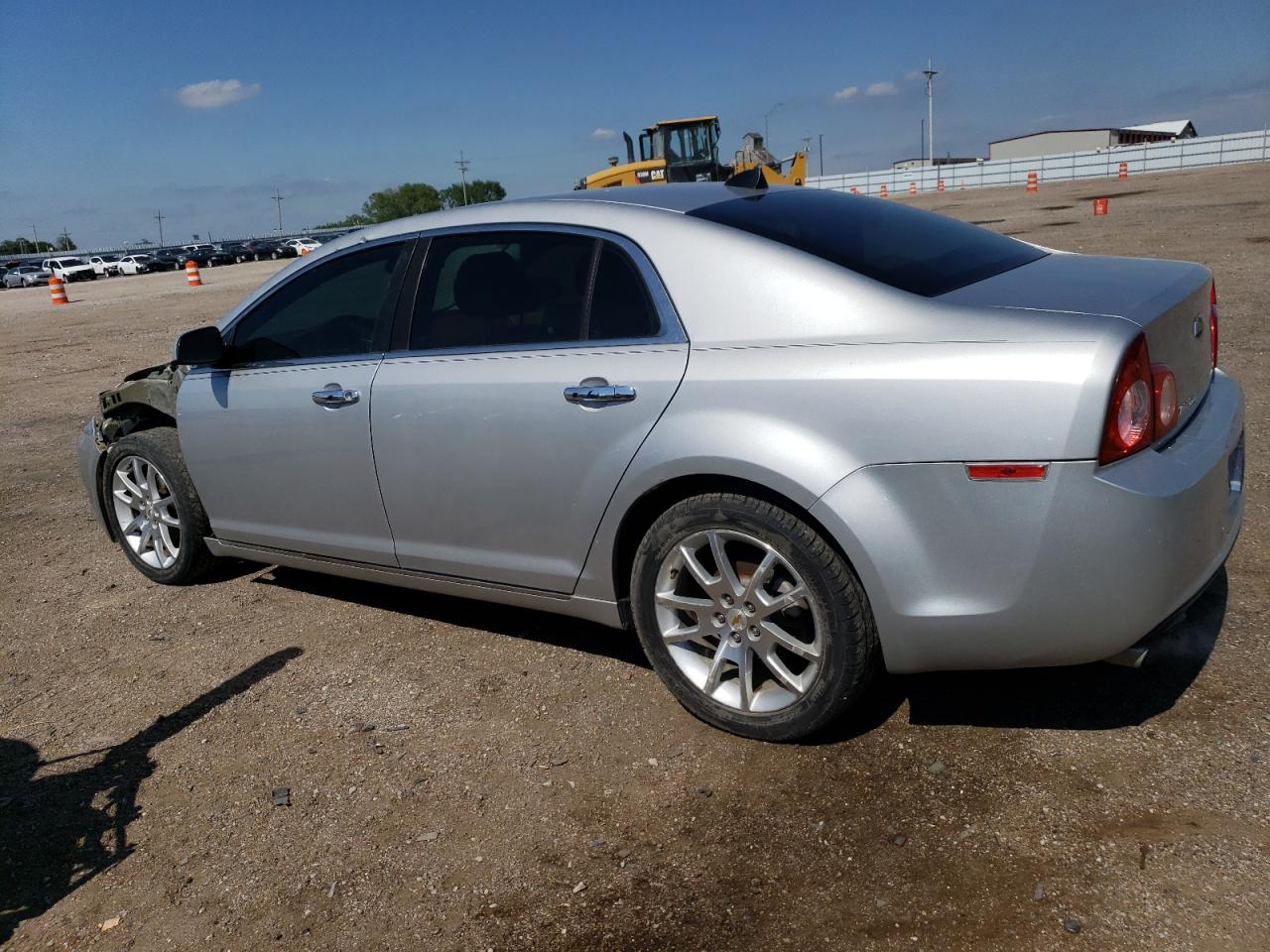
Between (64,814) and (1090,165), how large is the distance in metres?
54.9

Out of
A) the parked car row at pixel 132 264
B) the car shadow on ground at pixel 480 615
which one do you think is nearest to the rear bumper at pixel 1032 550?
the car shadow on ground at pixel 480 615

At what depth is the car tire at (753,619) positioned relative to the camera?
9.38ft

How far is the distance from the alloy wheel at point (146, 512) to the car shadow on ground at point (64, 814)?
1.40 m

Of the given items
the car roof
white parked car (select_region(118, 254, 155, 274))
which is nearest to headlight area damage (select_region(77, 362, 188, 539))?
the car roof

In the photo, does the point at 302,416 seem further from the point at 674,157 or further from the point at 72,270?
the point at 72,270

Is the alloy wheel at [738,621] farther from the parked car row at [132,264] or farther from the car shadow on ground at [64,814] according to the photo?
the parked car row at [132,264]

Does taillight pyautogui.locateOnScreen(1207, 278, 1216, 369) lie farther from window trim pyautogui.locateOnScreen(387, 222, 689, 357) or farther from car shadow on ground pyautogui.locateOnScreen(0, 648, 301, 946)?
car shadow on ground pyautogui.locateOnScreen(0, 648, 301, 946)

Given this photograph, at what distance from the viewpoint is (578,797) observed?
118 inches

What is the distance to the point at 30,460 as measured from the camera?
329 inches

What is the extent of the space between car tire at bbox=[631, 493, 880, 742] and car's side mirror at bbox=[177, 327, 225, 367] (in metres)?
2.21

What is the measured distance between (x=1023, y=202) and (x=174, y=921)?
34.9 meters

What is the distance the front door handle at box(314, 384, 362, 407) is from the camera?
386 cm

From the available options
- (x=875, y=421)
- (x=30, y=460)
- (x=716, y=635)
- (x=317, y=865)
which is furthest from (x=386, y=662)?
(x=30, y=460)

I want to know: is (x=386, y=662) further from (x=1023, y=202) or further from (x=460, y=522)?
(x=1023, y=202)
